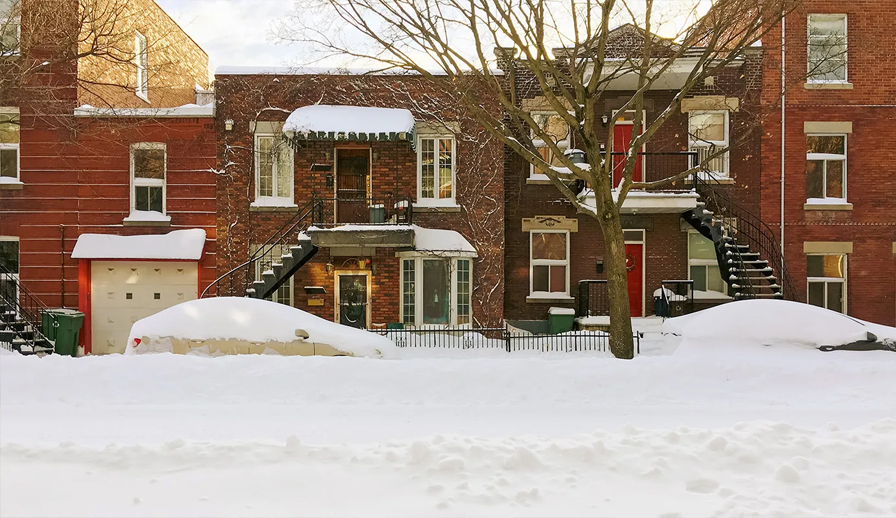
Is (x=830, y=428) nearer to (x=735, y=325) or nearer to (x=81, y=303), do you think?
(x=735, y=325)

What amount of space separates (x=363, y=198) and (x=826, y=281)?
1387cm

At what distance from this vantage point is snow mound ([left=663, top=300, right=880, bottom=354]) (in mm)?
9789

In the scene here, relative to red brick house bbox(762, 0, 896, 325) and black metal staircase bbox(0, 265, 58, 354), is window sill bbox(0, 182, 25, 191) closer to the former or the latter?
black metal staircase bbox(0, 265, 58, 354)

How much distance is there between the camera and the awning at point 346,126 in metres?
14.7

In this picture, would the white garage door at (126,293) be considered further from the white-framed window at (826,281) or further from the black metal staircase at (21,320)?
the white-framed window at (826,281)

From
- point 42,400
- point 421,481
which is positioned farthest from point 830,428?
point 42,400

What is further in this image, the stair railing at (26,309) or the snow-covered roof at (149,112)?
the snow-covered roof at (149,112)

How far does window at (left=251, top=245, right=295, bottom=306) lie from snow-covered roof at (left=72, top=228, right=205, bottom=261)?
5.27 feet

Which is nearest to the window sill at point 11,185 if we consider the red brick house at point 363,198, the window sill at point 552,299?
the red brick house at point 363,198

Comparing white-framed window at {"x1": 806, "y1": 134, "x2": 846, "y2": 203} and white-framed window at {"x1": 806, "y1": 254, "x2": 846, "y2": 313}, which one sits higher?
white-framed window at {"x1": 806, "y1": 134, "x2": 846, "y2": 203}

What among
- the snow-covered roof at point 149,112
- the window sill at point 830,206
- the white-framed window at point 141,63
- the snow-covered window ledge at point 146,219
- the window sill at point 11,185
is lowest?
the snow-covered window ledge at point 146,219

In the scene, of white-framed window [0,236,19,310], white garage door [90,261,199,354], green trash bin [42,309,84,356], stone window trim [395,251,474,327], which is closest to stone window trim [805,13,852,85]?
stone window trim [395,251,474,327]

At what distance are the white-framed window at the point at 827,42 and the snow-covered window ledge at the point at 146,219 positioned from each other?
1927 centimetres

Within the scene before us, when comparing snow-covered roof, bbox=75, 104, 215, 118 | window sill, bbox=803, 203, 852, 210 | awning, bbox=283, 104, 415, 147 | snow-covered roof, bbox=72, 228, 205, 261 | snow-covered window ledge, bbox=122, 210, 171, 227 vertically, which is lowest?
snow-covered roof, bbox=72, 228, 205, 261
